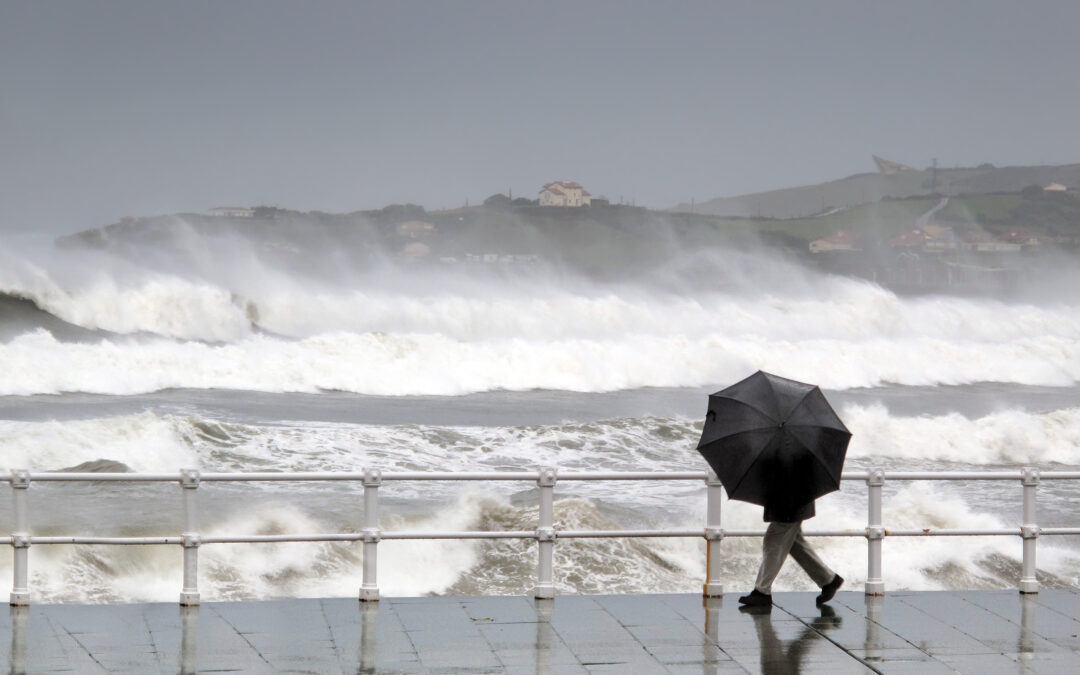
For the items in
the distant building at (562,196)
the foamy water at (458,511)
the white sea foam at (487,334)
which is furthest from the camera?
the distant building at (562,196)

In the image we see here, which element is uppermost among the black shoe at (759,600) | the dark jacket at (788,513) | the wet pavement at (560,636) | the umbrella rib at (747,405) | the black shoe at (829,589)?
the umbrella rib at (747,405)

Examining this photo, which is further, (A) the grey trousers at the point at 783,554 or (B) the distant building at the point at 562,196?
(B) the distant building at the point at 562,196

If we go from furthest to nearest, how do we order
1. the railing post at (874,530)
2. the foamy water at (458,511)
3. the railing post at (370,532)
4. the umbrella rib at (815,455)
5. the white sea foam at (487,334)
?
the white sea foam at (487,334) → the foamy water at (458,511) → the railing post at (874,530) → the railing post at (370,532) → the umbrella rib at (815,455)

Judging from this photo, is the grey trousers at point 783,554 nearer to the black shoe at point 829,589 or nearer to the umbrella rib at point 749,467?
the black shoe at point 829,589

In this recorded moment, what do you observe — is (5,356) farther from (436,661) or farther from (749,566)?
(436,661)

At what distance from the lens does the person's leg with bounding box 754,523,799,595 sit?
8.48 m

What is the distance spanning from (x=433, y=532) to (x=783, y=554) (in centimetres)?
228

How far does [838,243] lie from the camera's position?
105375mm

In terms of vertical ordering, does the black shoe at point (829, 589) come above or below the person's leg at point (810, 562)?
below

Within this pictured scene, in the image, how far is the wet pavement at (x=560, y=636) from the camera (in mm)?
7141

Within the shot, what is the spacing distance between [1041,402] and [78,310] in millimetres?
38126

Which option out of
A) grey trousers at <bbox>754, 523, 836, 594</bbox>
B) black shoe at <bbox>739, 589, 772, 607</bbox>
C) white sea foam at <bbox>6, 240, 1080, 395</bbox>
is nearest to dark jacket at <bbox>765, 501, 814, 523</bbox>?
grey trousers at <bbox>754, 523, 836, 594</bbox>

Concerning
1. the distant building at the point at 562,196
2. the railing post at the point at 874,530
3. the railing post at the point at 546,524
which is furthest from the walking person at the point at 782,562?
the distant building at the point at 562,196

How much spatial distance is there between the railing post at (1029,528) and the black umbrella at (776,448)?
1.51 meters
